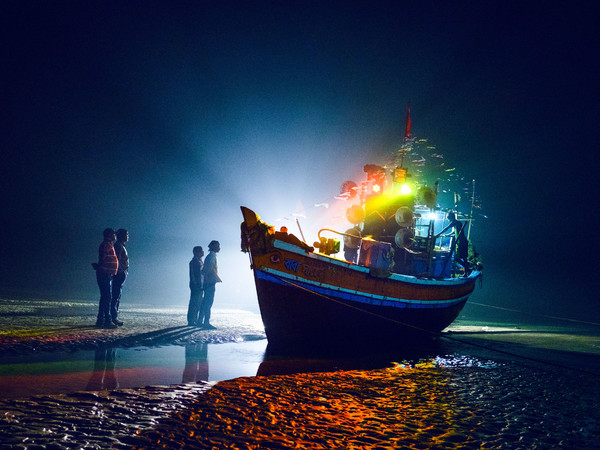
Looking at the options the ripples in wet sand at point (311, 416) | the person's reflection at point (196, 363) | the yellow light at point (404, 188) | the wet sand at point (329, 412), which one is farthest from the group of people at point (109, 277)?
the yellow light at point (404, 188)

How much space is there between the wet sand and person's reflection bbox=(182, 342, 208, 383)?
0.39 metres

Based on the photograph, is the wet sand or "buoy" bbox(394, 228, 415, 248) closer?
the wet sand

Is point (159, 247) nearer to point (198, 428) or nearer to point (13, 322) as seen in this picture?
point (13, 322)

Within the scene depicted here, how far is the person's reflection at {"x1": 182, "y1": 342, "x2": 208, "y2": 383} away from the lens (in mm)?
4636

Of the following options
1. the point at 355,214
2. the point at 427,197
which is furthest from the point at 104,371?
the point at 427,197

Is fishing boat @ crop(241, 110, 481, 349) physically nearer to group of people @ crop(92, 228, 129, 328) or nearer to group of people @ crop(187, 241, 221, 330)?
group of people @ crop(187, 241, 221, 330)

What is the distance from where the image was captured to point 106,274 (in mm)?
8328

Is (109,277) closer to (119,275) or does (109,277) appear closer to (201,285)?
(119,275)

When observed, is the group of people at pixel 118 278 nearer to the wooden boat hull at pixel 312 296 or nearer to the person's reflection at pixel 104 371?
the person's reflection at pixel 104 371

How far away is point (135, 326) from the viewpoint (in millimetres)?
8688

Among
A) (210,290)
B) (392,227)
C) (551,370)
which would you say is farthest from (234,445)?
(392,227)

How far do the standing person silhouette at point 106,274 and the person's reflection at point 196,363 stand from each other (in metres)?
2.89

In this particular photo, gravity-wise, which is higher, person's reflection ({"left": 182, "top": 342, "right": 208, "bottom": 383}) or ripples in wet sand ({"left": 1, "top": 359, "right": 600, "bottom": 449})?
ripples in wet sand ({"left": 1, "top": 359, "right": 600, "bottom": 449})

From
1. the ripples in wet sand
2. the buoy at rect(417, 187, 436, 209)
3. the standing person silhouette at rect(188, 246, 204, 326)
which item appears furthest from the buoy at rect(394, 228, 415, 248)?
the standing person silhouette at rect(188, 246, 204, 326)
